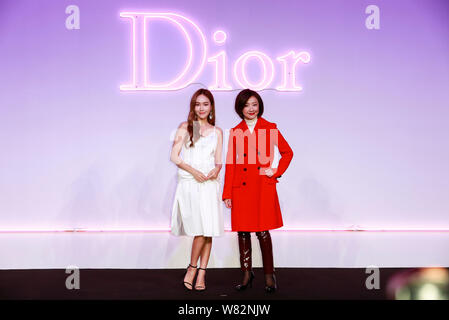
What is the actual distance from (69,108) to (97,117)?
345mm

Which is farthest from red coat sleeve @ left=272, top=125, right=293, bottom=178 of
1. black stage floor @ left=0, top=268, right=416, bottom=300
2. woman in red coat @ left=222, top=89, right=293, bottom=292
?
black stage floor @ left=0, top=268, right=416, bottom=300

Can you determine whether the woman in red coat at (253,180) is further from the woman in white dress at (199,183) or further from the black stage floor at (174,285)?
the black stage floor at (174,285)

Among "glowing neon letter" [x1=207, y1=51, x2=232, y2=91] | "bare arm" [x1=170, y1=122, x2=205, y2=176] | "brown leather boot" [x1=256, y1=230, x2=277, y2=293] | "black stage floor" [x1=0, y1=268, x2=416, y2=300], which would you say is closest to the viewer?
"black stage floor" [x1=0, y1=268, x2=416, y2=300]

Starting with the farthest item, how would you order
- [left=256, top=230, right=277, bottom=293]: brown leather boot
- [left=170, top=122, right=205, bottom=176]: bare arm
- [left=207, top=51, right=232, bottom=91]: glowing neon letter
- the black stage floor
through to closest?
[left=207, top=51, right=232, bottom=91]: glowing neon letter
[left=170, top=122, right=205, bottom=176]: bare arm
[left=256, top=230, right=277, bottom=293]: brown leather boot
the black stage floor

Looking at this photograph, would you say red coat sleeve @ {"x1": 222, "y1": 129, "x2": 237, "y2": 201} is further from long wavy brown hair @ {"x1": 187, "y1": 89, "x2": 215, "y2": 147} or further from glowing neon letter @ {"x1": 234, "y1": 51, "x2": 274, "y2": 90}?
glowing neon letter @ {"x1": 234, "y1": 51, "x2": 274, "y2": 90}

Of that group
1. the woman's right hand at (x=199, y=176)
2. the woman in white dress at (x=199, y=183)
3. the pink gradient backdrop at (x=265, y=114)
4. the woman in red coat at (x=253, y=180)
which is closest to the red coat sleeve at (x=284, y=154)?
the woman in red coat at (x=253, y=180)

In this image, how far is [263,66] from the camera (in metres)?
4.92

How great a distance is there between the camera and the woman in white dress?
3.23m

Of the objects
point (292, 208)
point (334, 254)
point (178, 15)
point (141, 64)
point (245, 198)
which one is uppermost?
point (178, 15)

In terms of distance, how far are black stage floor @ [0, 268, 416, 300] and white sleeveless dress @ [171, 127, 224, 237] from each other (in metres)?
0.45

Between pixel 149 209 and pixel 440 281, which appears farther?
pixel 149 209
